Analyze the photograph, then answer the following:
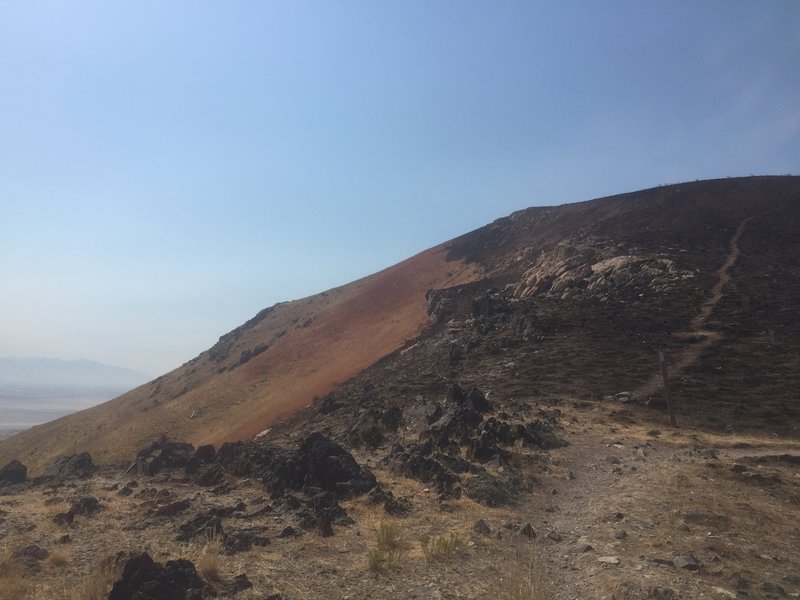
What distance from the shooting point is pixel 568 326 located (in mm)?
27922

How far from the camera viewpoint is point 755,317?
2528cm

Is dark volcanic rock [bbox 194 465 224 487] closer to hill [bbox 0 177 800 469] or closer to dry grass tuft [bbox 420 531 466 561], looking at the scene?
dry grass tuft [bbox 420 531 466 561]

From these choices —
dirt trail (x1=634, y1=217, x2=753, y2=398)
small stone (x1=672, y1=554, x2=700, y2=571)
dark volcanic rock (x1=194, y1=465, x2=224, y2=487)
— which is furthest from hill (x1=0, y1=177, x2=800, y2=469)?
dark volcanic rock (x1=194, y1=465, x2=224, y2=487)

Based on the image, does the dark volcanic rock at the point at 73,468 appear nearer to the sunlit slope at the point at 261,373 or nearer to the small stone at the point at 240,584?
the sunlit slope at the point at 261,373

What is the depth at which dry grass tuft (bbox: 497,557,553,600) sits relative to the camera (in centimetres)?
611

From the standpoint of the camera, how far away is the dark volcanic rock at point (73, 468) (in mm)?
19906

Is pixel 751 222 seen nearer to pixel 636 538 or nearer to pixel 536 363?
pixel 536 363

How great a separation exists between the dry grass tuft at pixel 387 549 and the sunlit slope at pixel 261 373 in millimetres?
24557

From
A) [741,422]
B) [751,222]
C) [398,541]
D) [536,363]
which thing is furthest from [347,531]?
[751,222]

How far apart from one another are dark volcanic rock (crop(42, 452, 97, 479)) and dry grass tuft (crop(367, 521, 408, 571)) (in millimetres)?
15986

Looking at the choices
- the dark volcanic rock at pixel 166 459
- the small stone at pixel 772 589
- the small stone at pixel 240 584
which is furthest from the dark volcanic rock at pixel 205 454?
the small stone at pixel 772 589

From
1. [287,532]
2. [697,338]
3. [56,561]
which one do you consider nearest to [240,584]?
[287,532]

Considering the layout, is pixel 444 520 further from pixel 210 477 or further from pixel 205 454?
pixel 205 454

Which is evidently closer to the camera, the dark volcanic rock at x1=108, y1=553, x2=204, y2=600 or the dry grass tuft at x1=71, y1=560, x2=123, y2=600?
the dark volcanic rock at x1=108, y1=553, x2=204, y2=600
